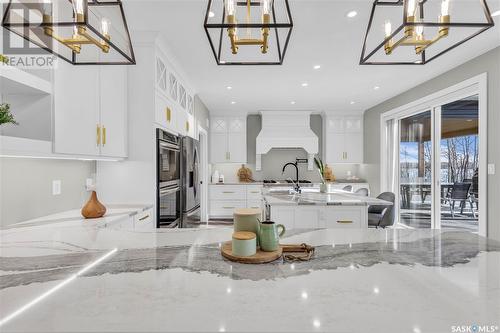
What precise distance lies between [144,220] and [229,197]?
3649 mm

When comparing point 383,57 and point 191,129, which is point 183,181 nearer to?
point 191,129

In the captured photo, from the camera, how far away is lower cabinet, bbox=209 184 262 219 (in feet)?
19.9

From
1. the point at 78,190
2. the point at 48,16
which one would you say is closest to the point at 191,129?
the point at 78,190

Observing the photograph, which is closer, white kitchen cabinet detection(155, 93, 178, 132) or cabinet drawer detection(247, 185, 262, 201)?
white kitchen cabinet detection(155, 93, 178, 132)

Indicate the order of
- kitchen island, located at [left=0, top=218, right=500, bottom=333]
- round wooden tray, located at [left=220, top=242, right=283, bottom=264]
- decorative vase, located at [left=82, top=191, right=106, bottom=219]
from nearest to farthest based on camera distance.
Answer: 1. kitchen island, located at [left=0, top=218, right=500, bottom=333]
2. round wooden tray, located at [left=220, top=242, right=283, bottom=264]
3. decorative vase, located at [left=82, top=191, right=106, bottom=219]

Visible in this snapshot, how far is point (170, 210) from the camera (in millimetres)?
2836

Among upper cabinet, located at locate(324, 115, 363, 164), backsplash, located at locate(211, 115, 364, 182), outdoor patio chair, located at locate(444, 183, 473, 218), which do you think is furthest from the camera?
backsplash, located at locate(211, 115, 364, 182)

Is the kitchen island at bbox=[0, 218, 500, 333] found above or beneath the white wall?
beneath

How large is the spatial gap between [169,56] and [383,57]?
8.62ft

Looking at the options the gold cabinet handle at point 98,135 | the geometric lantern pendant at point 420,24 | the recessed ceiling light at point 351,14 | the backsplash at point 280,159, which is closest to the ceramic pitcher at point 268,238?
the geometric lantern pendant at point 420,24

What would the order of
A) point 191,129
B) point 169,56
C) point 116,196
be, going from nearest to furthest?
point 116,196, point 169,56, point 191,129

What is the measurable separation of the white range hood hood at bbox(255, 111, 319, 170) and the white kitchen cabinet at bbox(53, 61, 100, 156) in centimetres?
428

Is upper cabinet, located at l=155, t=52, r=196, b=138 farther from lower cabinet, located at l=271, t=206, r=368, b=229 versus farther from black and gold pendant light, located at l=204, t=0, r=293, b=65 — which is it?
lower cabinet, located at l=271, t=206, r=368, b=229

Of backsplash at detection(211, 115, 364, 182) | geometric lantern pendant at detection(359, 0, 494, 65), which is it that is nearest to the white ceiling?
geometric lantern pendant at detection(359, 0, 494, 65)
